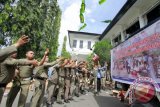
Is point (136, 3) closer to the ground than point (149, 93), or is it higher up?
higher up

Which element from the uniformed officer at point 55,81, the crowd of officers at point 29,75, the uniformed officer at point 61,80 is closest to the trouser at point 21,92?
the crowd of officers at point 29,75

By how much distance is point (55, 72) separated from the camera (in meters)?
8.55

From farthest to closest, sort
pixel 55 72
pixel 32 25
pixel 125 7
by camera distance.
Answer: pixel 32 25, pixel 125 7, pixel 55 72

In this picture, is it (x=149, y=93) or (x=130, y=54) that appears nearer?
(x=149, y=93)

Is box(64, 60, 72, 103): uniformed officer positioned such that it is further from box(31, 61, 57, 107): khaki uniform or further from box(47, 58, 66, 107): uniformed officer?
box(31, 61, 57, 107): khaki uniform

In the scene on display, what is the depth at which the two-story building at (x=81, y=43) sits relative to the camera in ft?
130

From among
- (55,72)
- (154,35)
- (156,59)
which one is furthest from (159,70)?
(55,72)

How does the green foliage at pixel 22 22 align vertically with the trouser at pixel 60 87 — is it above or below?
above

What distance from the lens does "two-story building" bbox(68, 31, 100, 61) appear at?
3977 cm

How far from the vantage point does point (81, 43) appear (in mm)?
40156

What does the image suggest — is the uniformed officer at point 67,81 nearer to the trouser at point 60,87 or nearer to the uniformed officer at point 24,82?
the trouser at point 60,87

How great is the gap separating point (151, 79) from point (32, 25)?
50.8 feet

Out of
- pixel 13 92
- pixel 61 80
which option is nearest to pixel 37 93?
pixel 13 92

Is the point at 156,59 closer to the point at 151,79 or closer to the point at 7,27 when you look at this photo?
the point at 151,79
